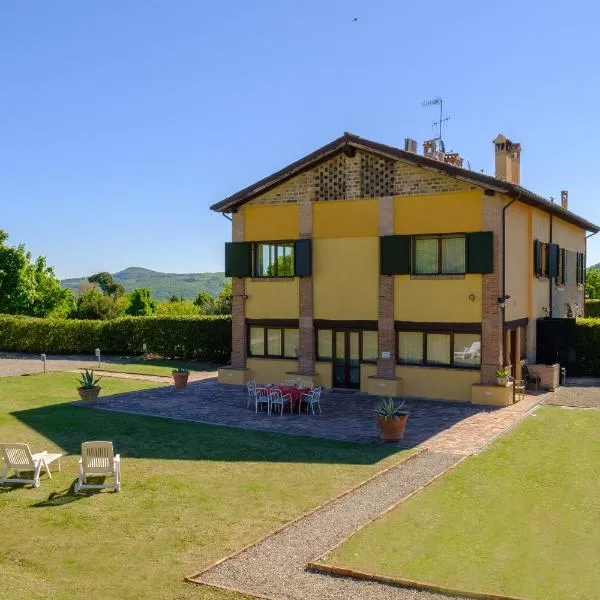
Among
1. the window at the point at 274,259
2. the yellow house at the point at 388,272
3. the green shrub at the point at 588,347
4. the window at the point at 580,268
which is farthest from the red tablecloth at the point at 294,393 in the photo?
the window at the point at 580,268

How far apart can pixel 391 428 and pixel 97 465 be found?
705 cm

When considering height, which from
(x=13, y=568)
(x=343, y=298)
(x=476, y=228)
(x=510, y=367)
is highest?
(x=476, y=228)

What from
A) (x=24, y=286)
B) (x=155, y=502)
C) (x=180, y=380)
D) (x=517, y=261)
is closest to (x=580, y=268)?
(x=517, y=261)

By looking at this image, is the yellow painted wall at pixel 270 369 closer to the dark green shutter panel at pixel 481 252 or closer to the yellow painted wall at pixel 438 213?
the yellow painted wall at pixel 438 213

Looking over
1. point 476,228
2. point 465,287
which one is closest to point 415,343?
point 465,287

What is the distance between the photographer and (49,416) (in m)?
20.3

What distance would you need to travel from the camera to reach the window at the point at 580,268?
33.8 m

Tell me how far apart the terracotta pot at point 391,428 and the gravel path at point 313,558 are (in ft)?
10.3

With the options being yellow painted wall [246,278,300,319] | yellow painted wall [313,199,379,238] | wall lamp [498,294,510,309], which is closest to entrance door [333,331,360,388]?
yellow painted wall [246,278,300,319]

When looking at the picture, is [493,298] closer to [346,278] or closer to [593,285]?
[346,278]

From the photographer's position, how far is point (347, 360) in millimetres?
25016

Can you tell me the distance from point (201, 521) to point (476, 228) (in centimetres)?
1444

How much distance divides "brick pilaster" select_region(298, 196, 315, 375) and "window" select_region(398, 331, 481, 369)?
11.2ft

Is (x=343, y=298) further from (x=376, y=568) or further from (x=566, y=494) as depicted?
(x=376, y=568)
